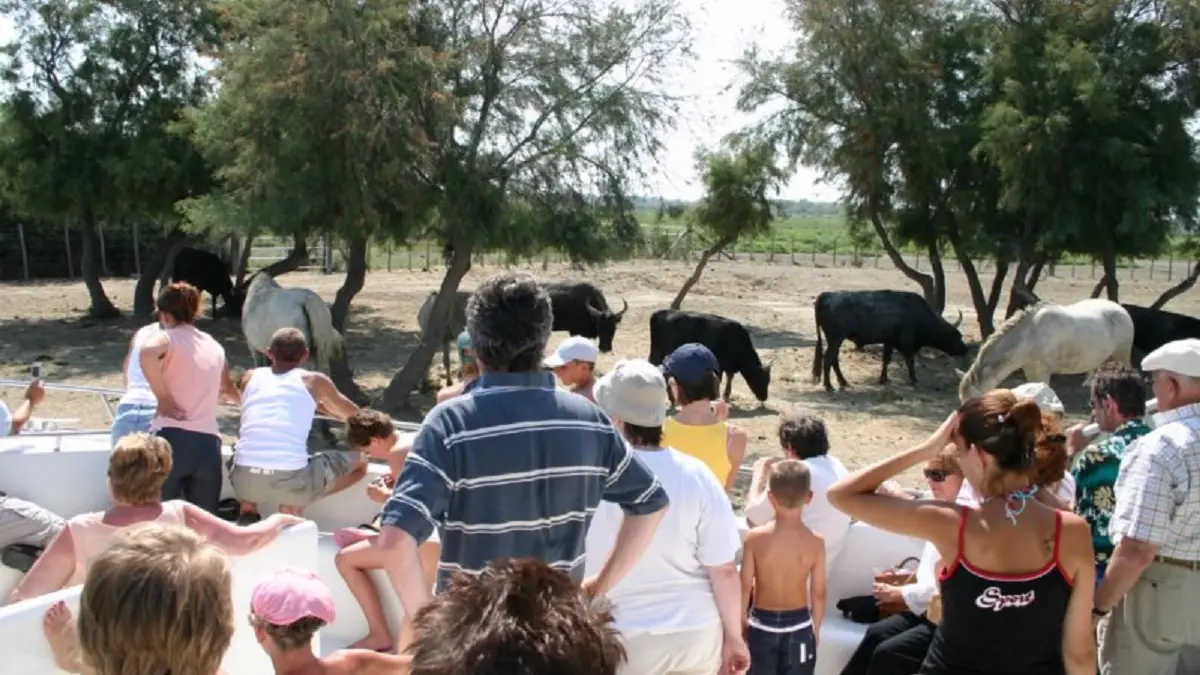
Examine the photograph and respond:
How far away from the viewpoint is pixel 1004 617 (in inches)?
117

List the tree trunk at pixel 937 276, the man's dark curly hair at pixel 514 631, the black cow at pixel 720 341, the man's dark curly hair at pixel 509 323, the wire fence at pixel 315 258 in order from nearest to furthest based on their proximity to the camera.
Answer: the man's dark curly hair at pixel 514 631, the man's dark curly hair at pixel 509 323, the black cow at pixel 720 341, the tree trunk at pixel 937 276, the wire fence at pixel 315 258

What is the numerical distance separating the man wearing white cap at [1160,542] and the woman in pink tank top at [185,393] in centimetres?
386

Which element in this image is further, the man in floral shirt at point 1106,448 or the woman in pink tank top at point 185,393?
the woman in pink tank top at point 185,393

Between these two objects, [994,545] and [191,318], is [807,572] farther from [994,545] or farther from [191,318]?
[191,318]

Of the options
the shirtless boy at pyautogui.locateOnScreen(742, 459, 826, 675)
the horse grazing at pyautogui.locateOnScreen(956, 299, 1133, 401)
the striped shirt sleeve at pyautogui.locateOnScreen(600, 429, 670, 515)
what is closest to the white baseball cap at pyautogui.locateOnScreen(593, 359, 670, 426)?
the striped shirt sleeve at pyautogui.locateOnScreen(600, 429, 670, 515)

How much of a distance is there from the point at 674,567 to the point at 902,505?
69cm

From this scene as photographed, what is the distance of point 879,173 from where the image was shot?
1873cm

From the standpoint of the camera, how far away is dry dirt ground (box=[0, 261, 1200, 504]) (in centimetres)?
1421

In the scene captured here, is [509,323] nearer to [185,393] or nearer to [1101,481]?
[1101,481]

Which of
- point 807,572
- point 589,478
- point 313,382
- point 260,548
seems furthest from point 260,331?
point 589,478

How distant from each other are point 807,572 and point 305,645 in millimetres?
1979

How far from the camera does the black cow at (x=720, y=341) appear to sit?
15289 mm

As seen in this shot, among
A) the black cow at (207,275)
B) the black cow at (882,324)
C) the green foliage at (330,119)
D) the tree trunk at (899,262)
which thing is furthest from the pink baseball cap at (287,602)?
the black cow at (207,275)

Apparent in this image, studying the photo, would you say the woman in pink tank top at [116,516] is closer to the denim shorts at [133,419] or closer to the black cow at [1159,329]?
the denim shorts at [133,419]
